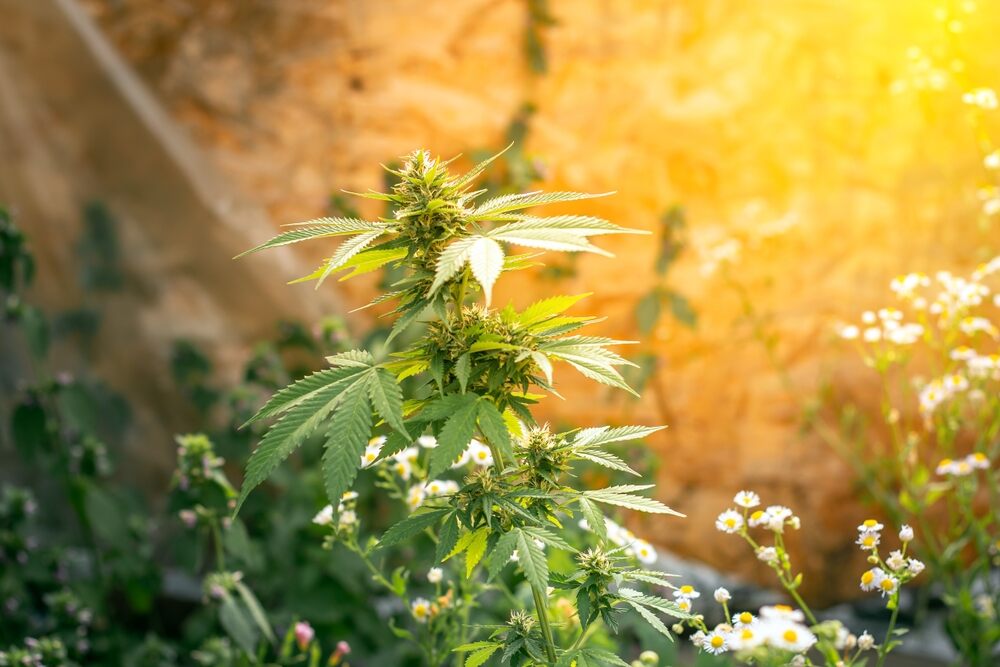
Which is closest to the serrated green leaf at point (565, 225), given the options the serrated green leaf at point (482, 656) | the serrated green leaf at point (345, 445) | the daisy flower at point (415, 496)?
the serrated green leaf at point (345, 445)

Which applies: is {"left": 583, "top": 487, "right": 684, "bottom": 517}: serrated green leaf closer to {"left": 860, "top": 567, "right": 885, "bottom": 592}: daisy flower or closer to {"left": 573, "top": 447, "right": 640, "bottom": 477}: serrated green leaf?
{"left": 573, "top": 447, "right": 640, "bottom": 477}: serrated green leaf

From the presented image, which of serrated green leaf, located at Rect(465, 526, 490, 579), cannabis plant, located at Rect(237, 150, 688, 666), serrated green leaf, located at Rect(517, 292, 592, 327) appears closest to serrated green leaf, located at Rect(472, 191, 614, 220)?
cannabis plant, located at Rect(237, 150, 688, 666)

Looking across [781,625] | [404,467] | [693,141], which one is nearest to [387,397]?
[781,625]

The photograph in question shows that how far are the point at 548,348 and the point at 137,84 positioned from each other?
2.38 meters

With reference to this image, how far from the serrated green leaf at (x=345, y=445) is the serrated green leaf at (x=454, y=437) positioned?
0.07m

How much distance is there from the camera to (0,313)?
6.97ft

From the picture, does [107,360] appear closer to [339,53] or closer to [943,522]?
[339,53]

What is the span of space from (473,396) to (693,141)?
204cm

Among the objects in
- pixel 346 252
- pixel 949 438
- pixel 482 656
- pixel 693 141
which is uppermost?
pixel 693 141

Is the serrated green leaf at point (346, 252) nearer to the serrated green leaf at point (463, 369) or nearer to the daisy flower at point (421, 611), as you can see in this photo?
the serrated green leaf at point (463, 369)

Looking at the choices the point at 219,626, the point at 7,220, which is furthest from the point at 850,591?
the point at 7,220

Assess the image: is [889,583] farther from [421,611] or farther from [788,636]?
[421,611]

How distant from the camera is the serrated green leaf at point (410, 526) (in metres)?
0.88

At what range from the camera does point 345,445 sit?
79 centimetres
